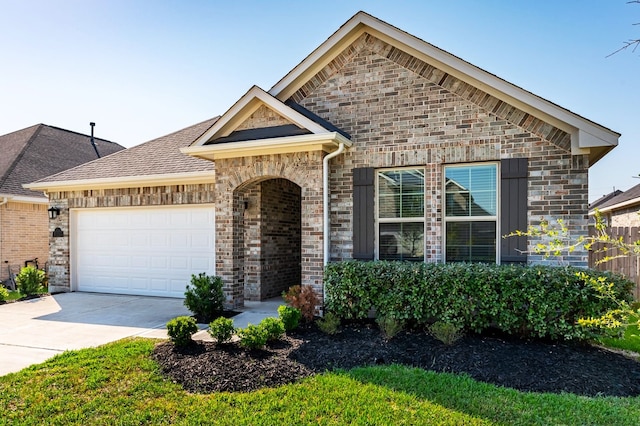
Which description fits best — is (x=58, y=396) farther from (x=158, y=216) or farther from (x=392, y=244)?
(x=158, y=216)

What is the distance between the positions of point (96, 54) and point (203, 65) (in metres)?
2.44

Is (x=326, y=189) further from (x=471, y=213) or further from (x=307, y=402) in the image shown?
(x=307, y=402)

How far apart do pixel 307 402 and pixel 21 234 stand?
13826 mm

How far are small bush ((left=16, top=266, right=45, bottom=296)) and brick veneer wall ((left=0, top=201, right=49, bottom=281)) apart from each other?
137 inches

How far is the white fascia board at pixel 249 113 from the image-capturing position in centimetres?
762

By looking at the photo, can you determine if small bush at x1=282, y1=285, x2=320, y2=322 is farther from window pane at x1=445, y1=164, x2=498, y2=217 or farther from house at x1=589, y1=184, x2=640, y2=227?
house at x1=589, y1=184, x2=640, y2=227

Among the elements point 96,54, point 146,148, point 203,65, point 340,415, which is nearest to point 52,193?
point 146,148

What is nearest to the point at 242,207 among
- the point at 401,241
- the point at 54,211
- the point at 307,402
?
the point at 401,241

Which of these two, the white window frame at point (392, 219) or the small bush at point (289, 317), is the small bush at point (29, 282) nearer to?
the small bush at point (289, 317)

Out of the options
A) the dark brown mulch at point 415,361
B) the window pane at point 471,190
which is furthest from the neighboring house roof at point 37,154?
the window pane at point 471,190

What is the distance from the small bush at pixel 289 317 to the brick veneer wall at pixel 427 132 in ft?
6.00

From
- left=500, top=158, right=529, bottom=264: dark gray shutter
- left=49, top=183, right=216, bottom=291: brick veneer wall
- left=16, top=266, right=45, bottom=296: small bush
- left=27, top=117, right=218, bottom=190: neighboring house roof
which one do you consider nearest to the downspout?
left=500, top=158, right=529, bottom=264: dark gray shutter

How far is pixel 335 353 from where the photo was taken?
18.5 feet

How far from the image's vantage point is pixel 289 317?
6438 millimetres
